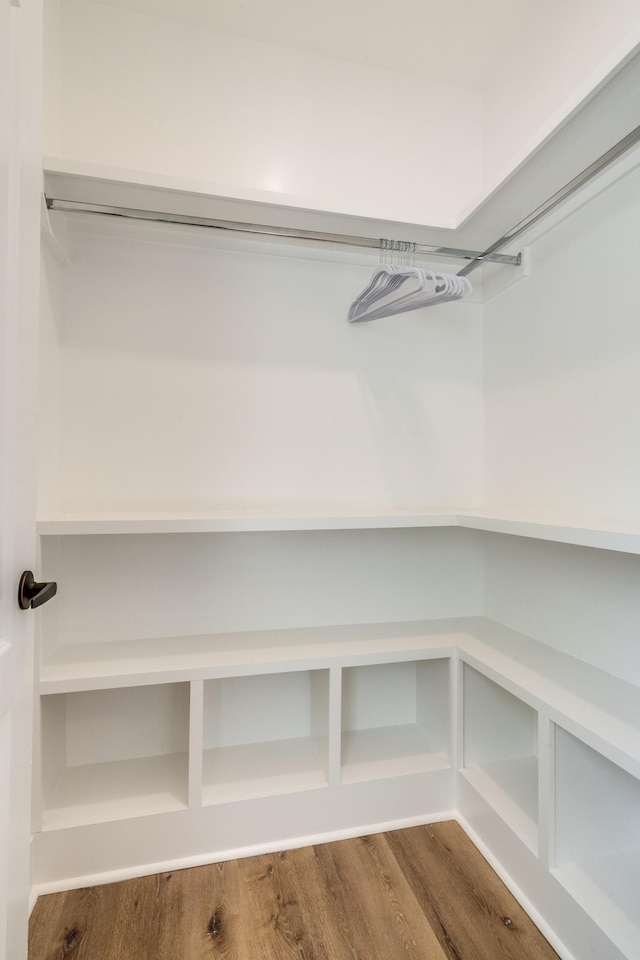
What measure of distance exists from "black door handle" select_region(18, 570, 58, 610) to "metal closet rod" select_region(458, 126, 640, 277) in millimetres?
1552

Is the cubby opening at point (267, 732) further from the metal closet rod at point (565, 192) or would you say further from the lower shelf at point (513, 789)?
the metal closet rod at point (565, 192)

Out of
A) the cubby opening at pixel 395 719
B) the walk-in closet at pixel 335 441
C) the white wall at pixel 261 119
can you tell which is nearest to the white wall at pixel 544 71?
the walk-in closet at pixel 335 441

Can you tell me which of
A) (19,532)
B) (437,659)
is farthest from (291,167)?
(437,659)

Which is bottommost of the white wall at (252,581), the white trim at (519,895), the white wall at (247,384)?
the white trim at (519,895)

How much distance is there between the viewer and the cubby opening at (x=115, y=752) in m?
1.41

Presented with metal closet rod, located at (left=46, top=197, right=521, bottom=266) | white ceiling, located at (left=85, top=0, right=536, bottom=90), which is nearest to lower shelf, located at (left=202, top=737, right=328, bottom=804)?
metal closet rod, located at (left=46, top=197, right=521, bottom=266)

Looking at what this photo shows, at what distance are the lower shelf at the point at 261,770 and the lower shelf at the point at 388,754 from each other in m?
0.12

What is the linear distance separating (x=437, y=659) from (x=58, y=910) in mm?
1357

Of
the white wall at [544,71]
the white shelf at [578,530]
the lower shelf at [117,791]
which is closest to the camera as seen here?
the white shelf at [578,530]

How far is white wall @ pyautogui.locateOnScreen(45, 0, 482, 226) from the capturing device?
5.17ft

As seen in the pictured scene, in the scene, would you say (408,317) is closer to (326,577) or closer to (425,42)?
(425,42)

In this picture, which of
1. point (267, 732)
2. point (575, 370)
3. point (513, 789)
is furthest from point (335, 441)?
point (513, 789)

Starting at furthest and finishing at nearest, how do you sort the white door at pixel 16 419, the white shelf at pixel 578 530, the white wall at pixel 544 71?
the white wall at pixel 544 71 < the white shelf at pixel 578 530 < the white door at pixel 16 419

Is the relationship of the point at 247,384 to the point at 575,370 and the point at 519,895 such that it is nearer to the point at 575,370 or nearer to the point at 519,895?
the point at 575,370
